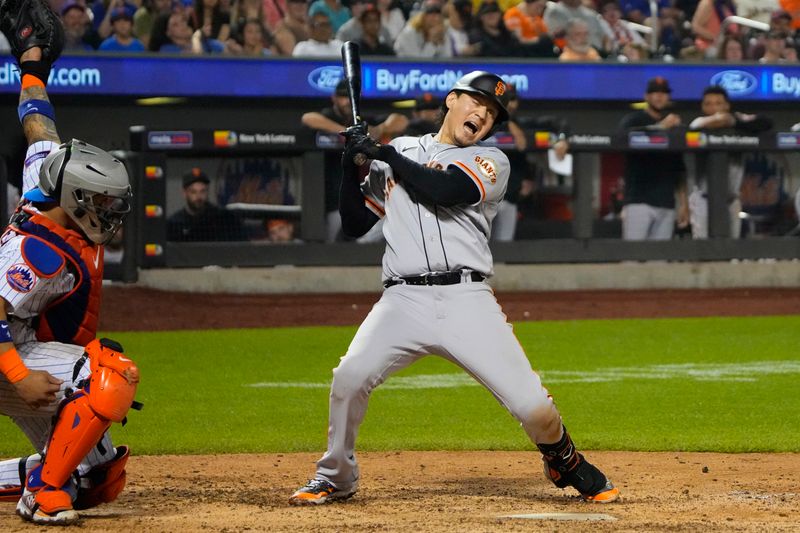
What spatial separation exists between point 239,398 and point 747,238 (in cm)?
851

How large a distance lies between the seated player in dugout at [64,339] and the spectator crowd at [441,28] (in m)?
9.54

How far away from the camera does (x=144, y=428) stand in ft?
24.1

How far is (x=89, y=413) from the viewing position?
4.41 meters

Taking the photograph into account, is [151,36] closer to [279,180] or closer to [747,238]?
[279,180]

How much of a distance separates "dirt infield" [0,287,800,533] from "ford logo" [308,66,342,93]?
331 inches

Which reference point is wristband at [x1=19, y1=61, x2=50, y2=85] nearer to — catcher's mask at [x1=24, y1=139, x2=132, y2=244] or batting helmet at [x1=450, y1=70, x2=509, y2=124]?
catcher's mask at [x1=24, y1=139, x2=132, y2=244]

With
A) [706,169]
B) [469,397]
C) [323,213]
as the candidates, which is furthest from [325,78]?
[469,397]

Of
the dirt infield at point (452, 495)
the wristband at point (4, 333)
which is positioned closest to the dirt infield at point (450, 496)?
the dirt infield at point (452, 495)

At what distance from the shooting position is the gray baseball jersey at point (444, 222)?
483 cm

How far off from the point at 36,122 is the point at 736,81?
1206cm

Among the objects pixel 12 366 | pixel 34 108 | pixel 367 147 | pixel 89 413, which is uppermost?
pixel 34 108

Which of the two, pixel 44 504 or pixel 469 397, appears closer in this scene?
pixel 44 504

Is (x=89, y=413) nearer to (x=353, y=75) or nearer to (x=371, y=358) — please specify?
(x=371, y=358)

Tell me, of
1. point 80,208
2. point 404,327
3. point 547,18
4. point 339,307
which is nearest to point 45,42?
point 80,208
